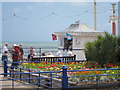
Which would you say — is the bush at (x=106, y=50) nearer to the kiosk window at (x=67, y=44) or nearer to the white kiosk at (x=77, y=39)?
the white kiosk at (x=77, y=39)

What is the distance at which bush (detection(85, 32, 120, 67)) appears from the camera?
41.4 ft

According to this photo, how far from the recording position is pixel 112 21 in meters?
29.1

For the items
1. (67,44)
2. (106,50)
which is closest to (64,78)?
(106,50)

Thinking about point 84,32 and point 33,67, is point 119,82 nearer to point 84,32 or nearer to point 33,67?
point 33,67

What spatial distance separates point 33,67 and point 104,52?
3.48 metres

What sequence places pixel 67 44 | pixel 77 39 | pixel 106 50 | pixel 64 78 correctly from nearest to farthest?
1. pixel 64 78
2. pixel 106 50
3. pixel 77 39
4. pixel 67 44

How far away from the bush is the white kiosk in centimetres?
885

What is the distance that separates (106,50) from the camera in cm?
1267

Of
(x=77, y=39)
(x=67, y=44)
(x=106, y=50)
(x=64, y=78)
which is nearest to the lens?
(x=64, y=78)

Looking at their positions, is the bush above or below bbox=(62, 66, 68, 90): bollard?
above

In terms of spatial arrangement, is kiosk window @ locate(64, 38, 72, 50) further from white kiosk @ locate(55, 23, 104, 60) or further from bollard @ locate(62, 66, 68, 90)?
bollard @ locate(62, 66, 68, 90)

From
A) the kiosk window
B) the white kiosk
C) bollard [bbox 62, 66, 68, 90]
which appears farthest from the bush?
the kiosk window

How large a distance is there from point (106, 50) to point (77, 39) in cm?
1028

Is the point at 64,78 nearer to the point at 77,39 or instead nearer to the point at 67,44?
the point at 77,39
